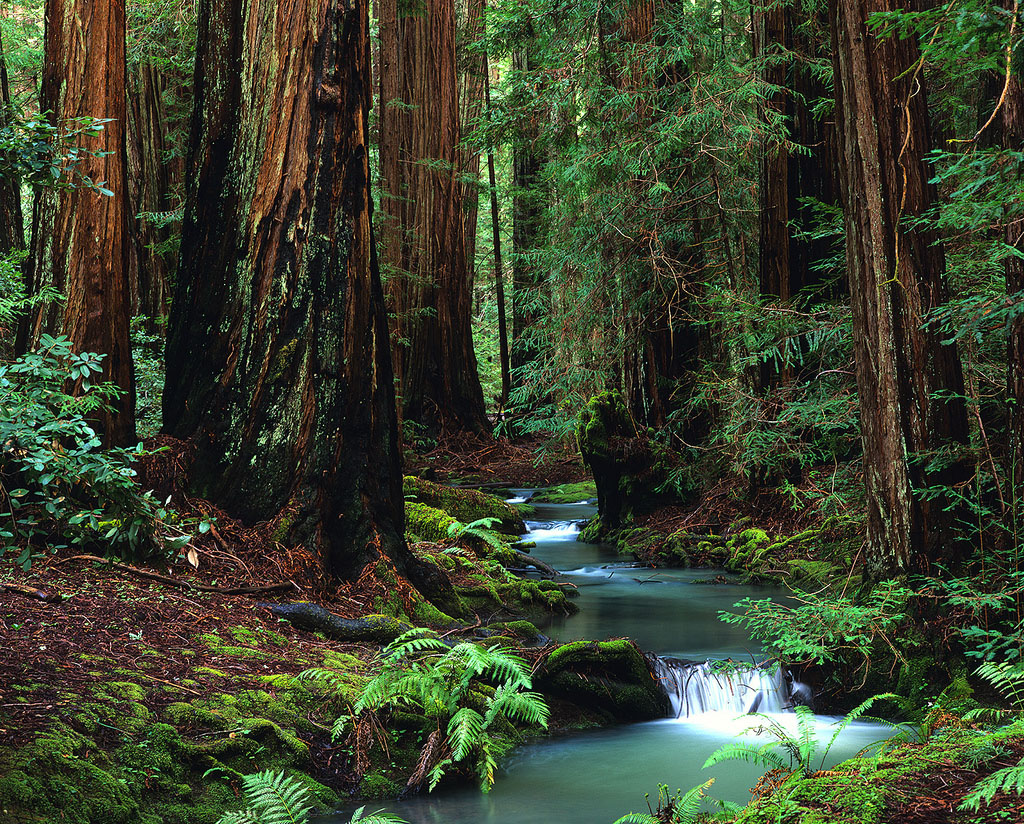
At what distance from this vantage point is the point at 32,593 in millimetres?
4879

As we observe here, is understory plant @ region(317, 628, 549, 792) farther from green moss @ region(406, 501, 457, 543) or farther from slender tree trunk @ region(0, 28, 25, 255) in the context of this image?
slender tree trunk @ region(0, 28, 25, 255)

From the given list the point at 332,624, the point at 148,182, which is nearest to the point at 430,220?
the point at 148,182

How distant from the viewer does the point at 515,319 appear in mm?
24547

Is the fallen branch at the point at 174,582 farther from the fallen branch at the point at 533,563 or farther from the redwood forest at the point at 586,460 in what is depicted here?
the fallen branch at the point at 533,563

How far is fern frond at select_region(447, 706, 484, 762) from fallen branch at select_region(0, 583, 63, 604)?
7.95 ft

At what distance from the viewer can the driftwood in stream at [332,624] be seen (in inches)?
222

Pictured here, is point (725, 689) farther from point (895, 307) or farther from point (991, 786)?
point (991, 786)

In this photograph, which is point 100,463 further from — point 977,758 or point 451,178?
point 451,178

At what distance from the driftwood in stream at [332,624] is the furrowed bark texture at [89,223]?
2.02m

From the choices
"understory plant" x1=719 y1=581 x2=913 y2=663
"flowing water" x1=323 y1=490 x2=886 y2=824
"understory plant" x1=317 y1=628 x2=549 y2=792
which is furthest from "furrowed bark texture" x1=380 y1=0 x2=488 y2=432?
"understory plant" x1=317 y1=628 x2=549 y2=792

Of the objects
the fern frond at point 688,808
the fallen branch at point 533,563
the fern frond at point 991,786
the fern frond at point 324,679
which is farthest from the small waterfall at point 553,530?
the fern frond at point 991,786

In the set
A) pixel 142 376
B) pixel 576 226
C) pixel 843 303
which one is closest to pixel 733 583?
pixel 843 303

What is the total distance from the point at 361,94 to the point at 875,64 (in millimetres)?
3851

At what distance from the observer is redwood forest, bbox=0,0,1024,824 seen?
369 cm
